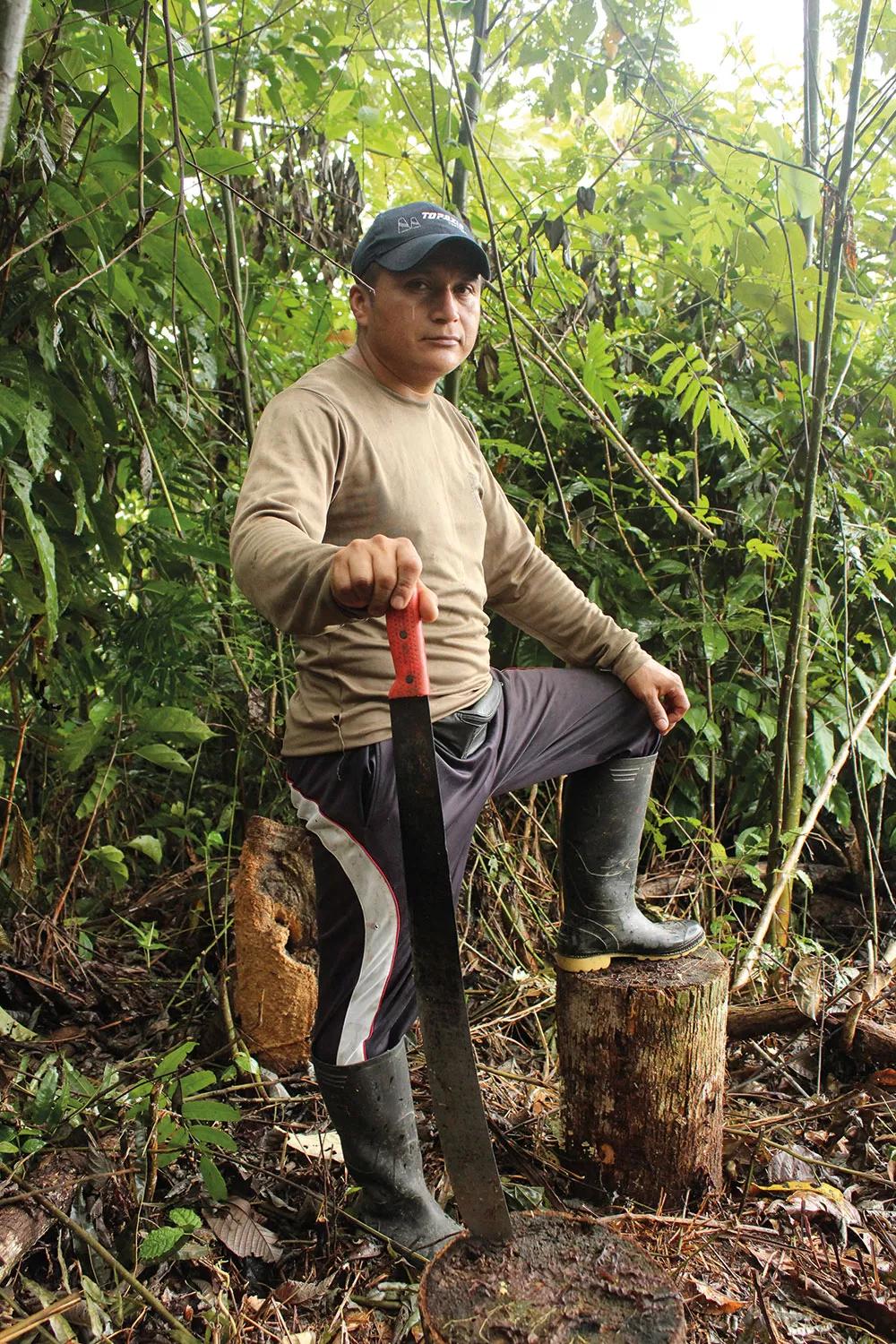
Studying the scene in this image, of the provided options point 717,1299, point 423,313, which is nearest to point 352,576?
point 423,313

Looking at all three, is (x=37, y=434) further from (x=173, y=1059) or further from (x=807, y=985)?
(x=807, y=985)

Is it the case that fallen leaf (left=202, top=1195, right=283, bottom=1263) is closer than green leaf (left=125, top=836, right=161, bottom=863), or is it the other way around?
fallen leaf (left=202, top=1195, right=283, bottom=1263)

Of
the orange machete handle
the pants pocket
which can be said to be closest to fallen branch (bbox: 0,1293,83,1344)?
the pants pocket

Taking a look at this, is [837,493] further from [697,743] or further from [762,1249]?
[762,1249]

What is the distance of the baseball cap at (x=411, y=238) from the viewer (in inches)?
84.4

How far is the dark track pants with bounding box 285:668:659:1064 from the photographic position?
2.08m

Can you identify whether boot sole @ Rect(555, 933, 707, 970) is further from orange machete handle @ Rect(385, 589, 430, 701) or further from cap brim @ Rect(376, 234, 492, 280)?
cap brim @ Rect(376, 234, 492, 280)

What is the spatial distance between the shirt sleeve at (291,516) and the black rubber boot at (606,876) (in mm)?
1064

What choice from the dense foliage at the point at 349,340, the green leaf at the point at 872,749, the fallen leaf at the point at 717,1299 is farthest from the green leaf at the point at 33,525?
the green leaf at the point at 872,749

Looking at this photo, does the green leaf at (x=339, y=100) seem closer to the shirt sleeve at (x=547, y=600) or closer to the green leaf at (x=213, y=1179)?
the shirt sleeve at (x=547, y=600)

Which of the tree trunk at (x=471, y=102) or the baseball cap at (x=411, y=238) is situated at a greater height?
the tree trunk at (x=471, y=102)

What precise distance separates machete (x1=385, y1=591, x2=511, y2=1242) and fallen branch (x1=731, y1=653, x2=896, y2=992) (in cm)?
172

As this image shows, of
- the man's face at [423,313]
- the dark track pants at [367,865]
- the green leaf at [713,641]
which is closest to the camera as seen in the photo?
the dark track pants at [367,865]

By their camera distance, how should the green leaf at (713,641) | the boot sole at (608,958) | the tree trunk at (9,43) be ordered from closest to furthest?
the tree trunk at (9,43), the boot sole at (608,958), the green leaf at (713,641)
